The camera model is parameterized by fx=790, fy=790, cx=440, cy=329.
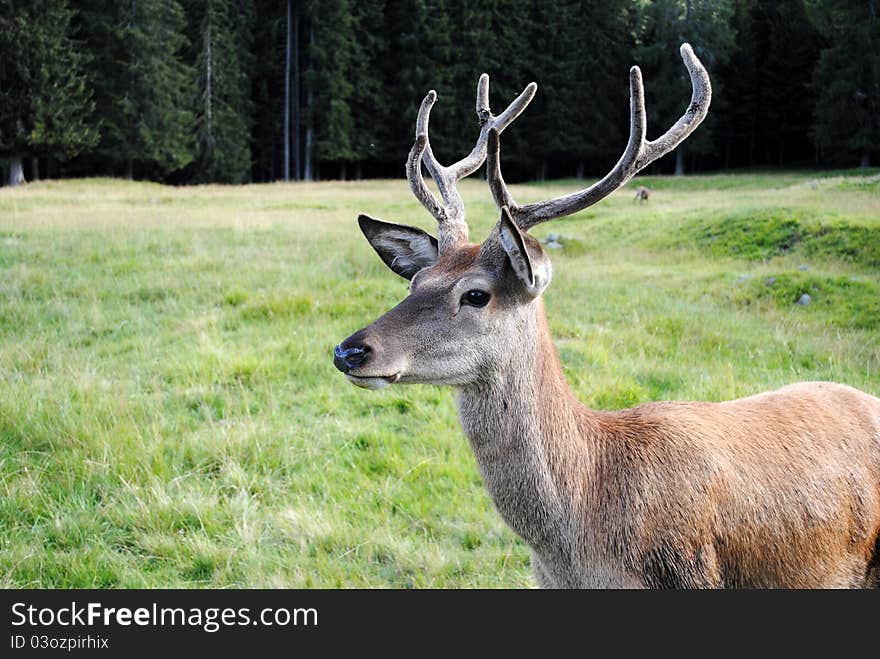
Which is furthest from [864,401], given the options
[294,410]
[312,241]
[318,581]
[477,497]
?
[312,241]

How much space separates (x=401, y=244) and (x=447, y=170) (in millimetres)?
490

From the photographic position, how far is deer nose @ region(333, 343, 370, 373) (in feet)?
7.47

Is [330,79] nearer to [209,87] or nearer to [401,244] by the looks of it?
[209,87]

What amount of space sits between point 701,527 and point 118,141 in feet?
102

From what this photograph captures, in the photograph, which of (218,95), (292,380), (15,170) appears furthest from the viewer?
(218,95)

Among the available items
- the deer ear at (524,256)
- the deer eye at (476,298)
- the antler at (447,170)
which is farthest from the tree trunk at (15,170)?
the deer ear at (524,256)

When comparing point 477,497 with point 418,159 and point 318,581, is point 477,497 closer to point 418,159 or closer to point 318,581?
point 318,581

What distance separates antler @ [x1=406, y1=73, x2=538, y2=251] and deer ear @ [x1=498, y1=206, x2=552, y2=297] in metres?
0.45

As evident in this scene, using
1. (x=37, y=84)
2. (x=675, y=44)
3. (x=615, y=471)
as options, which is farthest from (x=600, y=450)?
(x=675, y=44)

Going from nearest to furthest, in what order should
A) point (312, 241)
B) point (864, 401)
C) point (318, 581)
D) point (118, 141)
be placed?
point (864, 401), point (318, 581), point (312, 241), point (118, 141)

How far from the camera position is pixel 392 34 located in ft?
104

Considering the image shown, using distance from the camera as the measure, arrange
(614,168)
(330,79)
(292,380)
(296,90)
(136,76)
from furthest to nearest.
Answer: (296,90)
(330,79)
(136,76)
(292,380)
(614,168)

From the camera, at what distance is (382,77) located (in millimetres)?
32469

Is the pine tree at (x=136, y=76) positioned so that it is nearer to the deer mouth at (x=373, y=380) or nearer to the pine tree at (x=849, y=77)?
the pine tree at (x=849, y=77)
